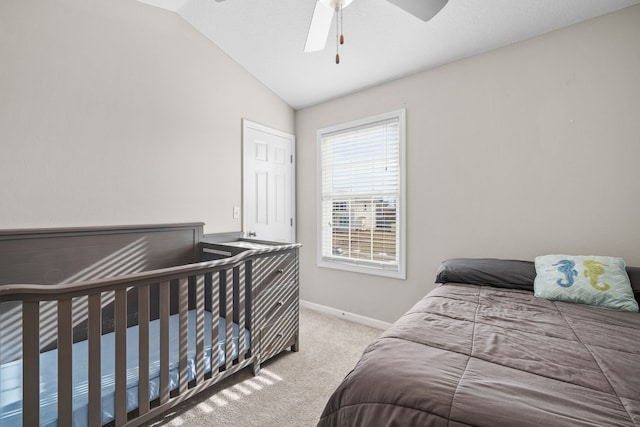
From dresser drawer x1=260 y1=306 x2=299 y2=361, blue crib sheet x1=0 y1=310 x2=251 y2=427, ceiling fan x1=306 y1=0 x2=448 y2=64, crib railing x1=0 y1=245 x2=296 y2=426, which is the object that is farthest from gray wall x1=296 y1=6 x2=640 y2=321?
blue crib sheet x1=0 y1=310 x2=251 y2=427

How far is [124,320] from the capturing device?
1.36 metres

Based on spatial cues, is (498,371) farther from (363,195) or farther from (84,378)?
(363,195)

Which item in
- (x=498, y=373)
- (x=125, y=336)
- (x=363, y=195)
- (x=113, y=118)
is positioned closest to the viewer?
(x=498, y=373)

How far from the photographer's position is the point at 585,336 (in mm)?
1173

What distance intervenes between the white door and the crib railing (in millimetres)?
1014

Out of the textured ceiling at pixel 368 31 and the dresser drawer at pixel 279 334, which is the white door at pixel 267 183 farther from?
the dresser drawer at pixel 279 334

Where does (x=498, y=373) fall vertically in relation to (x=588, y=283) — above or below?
below

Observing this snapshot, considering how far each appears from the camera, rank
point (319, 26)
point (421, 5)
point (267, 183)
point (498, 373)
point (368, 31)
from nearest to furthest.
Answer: point (498, 373)
point (421, 5)
point (319, 26)
point (368, 31)
point (267, 183)

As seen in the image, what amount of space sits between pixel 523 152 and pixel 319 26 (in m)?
1.68

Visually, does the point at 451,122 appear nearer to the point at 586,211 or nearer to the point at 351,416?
the point at 586,211

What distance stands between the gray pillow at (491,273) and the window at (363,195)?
645 mm

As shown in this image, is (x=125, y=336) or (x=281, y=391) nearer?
(x=125, y=336)

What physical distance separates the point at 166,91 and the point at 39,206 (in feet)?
3.87

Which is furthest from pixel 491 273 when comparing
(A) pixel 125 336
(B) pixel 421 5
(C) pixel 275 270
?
(A) pixel 125 336
